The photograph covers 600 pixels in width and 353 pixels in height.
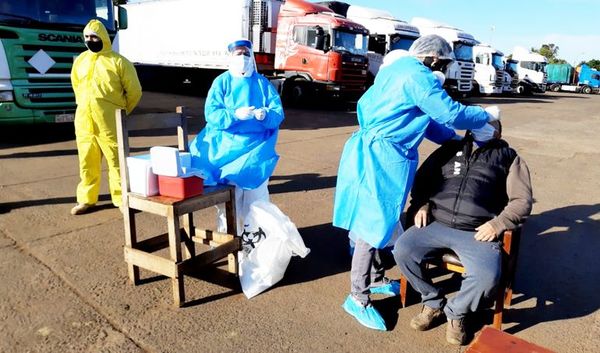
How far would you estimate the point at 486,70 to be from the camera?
23984 mm

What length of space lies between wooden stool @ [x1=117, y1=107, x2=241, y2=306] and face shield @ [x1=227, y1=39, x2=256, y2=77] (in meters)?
0.55

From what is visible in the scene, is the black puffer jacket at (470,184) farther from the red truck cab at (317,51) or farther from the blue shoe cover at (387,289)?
the red truck cab at (317,51)

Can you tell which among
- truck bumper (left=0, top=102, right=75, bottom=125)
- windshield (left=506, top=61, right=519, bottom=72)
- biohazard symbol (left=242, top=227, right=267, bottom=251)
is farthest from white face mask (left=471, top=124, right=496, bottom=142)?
windshield (left=506, top=61, right=519, bottom=72)

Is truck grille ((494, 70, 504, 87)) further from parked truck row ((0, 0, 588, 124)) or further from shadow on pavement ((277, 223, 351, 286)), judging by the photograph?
shadow on pavement ((277, 223, 351, 286))

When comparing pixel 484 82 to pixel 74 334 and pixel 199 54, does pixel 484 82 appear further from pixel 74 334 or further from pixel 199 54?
pixel 74 334

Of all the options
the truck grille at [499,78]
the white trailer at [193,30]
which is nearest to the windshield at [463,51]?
the truck grille at [499,78]

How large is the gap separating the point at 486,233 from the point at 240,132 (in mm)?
1740

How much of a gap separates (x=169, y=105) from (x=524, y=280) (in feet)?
43.0

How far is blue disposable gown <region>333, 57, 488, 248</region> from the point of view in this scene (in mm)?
2604

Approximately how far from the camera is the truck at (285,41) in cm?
1411

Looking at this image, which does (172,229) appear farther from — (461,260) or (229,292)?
(461,260)

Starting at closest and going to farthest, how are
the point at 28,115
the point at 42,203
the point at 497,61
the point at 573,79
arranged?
the point at 42,203 → the point at 28,115 → the point at 497,61 → the point at 573,79

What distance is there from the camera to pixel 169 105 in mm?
14781

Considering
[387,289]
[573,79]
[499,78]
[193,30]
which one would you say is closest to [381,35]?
[193,30]
